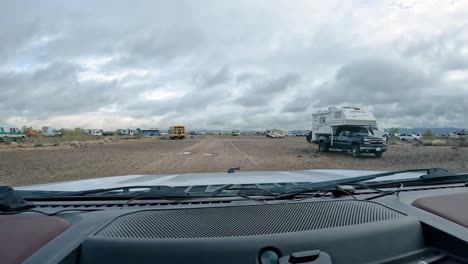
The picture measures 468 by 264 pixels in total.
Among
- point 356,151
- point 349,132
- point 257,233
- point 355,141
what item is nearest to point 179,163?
point 356,151

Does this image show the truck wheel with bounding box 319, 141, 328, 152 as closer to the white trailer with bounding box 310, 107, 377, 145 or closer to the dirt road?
the white trailer with bounding box 310, 107, 377, 145

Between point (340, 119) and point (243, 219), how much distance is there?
24436mm

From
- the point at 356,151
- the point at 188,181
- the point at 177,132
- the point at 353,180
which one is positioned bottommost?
the point at 356,151

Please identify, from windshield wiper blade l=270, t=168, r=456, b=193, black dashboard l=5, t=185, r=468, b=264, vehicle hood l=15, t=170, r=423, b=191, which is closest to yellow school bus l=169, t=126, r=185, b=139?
vehicle hood l=15, t=170, r=423, b=191

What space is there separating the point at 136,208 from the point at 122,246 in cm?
61

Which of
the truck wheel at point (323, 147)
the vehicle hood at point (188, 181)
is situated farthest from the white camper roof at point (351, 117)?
the vehicle hood at point (188, 181)

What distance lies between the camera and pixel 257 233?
1.61 m

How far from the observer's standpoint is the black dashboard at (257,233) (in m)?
1.48

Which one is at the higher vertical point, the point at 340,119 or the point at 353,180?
the point at 340,119

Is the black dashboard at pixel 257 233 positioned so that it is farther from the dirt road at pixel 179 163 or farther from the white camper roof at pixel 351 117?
the white camper roof at pixel 351 117

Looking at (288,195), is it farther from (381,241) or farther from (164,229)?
(164,229)

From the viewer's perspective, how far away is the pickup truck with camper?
830 inches

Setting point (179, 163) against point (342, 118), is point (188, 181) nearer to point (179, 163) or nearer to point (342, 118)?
point (179, 163)

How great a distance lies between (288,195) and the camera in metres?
2.37
